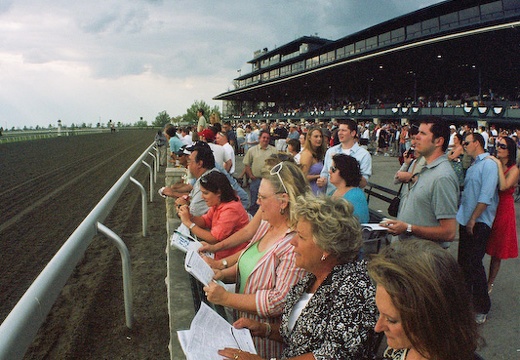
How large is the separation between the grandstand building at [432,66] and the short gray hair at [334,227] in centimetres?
2278

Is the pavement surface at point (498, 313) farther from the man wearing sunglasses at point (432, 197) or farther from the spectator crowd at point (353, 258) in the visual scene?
the man wearing sunglasses at point (432, 197)

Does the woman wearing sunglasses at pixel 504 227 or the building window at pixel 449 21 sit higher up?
the building window at pixel 449 21

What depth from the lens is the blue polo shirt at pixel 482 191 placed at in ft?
12.6

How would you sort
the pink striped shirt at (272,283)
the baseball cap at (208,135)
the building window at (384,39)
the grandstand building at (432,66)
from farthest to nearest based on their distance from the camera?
the building window at (384,39)
the grandstand building at (432,66)
the baseball cap at (208,135)
the pink striped shirt at (272,283)

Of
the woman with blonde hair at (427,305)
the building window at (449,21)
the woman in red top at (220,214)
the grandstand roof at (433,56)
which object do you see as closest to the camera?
the woman with blonde hair at (427,305)

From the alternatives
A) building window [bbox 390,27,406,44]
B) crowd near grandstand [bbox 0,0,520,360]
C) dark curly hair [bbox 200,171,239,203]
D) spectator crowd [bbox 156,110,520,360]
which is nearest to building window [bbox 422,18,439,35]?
building window [bbox 390,27,406,44]

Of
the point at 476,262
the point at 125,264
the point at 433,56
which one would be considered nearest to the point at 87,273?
the point at 125,264

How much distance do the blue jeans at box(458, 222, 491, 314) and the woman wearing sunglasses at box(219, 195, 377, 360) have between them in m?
2.24

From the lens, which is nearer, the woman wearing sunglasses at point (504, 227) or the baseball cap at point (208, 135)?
the woman wearing sunglasses at point (504, 227)

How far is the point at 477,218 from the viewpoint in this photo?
389cm

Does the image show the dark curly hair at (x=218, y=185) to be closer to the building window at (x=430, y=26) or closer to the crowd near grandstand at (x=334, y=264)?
the crowd near grandstand at (x=334, y=264)

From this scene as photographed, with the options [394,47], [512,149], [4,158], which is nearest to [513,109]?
[394,47]

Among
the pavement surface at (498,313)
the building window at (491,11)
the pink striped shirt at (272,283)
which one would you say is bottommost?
the pavement surface at (498,313)

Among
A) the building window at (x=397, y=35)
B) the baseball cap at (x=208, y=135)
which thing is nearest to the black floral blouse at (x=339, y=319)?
the baseball cap at (x=208, y=135)
